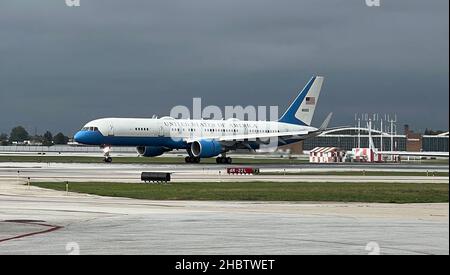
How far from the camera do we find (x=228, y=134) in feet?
367

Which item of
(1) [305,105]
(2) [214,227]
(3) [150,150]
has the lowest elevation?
(2) [214,227]

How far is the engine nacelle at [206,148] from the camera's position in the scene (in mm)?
102875

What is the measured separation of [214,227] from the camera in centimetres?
2958

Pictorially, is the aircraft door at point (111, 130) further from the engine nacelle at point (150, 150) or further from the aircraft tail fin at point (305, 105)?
the aircraft tail fin at point (305, 105)

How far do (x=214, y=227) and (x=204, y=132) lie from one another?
79347mm

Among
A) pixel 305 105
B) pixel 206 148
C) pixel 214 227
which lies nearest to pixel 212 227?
pixel 214 227

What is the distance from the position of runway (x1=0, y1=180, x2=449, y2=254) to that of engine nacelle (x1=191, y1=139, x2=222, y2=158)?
194 feet

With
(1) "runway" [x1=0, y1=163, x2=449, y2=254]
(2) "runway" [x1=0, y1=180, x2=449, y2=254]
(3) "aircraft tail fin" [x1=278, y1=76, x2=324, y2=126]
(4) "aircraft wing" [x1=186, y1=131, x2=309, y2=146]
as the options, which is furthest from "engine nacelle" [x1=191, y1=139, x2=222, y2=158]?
(2) "runway" [x1=0, y1=180, x2=449, y2=254]

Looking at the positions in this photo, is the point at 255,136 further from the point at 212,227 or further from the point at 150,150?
the point at 212,227

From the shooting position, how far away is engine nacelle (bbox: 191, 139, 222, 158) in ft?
338

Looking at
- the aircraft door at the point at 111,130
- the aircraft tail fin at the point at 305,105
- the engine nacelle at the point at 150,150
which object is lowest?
the engine nacelle at the point at 150,150

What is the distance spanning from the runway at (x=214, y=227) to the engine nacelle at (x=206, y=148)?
59.3 metres

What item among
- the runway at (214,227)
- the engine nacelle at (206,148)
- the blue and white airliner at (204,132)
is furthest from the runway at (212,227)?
the engine nacelle at (206,148)
